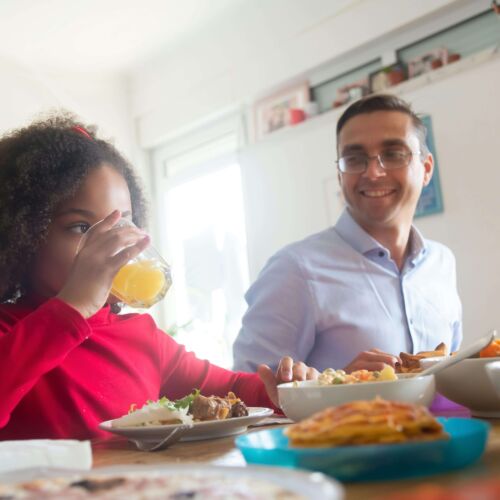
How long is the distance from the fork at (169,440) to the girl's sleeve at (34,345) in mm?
245

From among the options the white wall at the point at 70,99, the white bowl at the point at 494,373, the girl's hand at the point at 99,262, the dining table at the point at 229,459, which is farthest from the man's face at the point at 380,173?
the white wall at the point at 70,99

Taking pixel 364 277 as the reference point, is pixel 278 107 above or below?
above

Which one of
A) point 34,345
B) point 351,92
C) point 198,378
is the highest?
point 351,92

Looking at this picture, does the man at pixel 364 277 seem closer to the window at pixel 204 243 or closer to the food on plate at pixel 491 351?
the food on plate at pixel 491 351

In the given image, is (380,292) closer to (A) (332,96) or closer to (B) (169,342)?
(B) (169,342)

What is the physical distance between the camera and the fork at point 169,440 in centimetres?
75

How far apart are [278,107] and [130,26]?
0.98m

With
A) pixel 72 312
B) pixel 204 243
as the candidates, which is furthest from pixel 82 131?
pixel 204 243

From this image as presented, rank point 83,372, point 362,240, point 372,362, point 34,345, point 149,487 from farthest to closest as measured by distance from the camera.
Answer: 1. point 362,240
2. point 83,372
3. point 372,362
4. point 34,345
5. point 149,487

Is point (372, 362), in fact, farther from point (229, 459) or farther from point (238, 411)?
point (229, 459)

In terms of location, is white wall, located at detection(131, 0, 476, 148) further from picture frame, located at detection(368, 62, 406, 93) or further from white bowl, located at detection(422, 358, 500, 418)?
white bowl, located at detection(422, 358, 500, 418)

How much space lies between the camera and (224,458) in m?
0.65

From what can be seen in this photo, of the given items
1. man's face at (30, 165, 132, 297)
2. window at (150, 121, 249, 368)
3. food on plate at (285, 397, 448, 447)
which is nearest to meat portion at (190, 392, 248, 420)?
food on plate at (285, 397, 448, 447)

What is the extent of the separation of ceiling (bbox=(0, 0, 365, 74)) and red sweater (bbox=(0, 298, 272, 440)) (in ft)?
7.50
